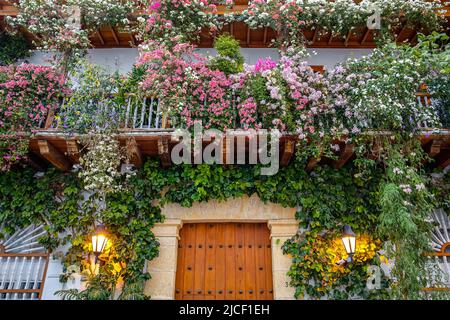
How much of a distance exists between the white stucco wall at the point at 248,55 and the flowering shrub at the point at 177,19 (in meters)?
0.84

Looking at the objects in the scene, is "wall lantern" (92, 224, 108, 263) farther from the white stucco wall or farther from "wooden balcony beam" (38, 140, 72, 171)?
the white stucco wall

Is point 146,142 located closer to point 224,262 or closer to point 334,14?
point 224,262

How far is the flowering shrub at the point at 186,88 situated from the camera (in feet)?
19.4

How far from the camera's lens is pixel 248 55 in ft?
26.7

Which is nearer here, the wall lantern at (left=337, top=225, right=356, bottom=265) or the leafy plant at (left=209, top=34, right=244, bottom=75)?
the wall lantern at (left=337, top=225, right=356, bottom=265)

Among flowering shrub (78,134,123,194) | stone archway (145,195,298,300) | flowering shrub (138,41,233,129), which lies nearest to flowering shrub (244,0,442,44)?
flowering shrub (138,41,233,129)

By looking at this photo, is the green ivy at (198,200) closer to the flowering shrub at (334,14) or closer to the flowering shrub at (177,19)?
the flowering shrub at (177,19)

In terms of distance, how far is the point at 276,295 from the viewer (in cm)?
577

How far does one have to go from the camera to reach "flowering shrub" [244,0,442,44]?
699 centimetres

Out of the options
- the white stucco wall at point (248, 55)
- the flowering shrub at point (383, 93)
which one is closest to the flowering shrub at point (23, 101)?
the white stucco wall at point (248, 55)

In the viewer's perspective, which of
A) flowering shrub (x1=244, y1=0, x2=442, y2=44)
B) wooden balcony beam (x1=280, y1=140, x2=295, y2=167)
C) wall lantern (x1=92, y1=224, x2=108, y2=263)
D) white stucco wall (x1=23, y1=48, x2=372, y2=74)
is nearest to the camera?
wall lantern (x1=92, y1=224, x2=108, y2=263)

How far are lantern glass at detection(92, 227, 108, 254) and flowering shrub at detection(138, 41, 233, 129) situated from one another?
199 centimetres

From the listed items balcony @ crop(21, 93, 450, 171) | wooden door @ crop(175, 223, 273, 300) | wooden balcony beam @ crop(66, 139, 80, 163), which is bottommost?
wooden door @ crop(175, 223, 273, 300)

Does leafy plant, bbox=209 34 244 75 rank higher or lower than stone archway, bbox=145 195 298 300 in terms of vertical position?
higher
